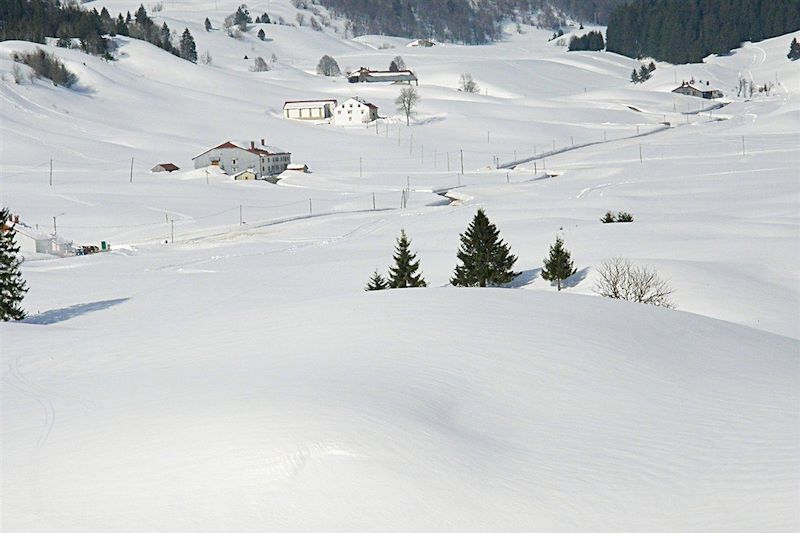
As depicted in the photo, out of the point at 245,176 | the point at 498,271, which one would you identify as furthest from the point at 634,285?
the point at 245,176

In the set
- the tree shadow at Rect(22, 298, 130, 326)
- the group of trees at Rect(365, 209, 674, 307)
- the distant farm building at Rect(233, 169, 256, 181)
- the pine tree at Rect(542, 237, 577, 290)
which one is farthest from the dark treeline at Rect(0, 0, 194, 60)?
the pine tree at Rect(542, 237, 577, 290)

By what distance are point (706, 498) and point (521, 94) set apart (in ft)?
461

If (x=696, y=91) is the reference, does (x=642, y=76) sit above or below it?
above

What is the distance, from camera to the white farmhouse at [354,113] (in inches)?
4557

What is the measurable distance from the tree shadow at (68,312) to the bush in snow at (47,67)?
85.4 meters

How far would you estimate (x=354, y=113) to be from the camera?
116188 mm

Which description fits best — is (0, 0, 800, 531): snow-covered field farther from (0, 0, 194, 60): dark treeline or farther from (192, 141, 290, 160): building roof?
(0, 0, 194, 60): dark treeline

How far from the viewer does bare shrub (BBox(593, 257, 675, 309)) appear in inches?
1148

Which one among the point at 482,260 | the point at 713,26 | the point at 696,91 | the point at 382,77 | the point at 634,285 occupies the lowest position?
the point at 634,285

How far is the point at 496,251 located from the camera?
1320 inches

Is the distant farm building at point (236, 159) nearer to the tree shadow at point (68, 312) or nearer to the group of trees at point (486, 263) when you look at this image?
the tree shadow at point (68, 312)

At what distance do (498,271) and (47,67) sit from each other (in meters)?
94.4

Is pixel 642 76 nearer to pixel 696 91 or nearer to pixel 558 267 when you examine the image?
pixel 696 91

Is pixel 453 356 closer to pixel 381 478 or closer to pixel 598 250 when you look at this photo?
pixel 381 478
